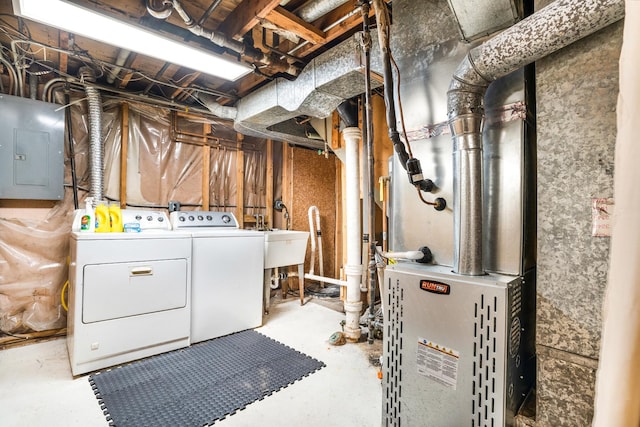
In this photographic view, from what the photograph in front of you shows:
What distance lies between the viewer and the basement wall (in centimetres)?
90

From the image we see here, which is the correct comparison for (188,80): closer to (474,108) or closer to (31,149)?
(31,149)

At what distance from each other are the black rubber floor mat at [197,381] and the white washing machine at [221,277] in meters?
0.22

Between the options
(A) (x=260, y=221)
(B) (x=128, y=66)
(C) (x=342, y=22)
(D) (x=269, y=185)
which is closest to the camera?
(C) (x=342, y=22)

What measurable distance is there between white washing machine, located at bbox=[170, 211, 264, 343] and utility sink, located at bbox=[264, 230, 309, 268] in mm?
221

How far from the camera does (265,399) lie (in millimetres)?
1856

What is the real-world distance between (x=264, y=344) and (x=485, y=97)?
2537mm

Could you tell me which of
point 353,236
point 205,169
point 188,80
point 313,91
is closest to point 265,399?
point 353,236

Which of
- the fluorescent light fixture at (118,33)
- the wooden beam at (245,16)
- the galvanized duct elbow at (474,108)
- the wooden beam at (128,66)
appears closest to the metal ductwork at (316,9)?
the wooden beam at (245,16)

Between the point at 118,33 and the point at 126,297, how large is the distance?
1.91m

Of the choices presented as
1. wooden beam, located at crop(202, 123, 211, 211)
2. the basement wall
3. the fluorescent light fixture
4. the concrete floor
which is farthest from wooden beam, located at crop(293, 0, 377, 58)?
the concrete floor

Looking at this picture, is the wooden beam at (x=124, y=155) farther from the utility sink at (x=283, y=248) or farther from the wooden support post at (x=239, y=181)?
the utility sink at (x=283, y=248)

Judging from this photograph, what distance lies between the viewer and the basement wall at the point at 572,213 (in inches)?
35.4

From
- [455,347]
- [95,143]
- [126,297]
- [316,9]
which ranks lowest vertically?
[126,297]

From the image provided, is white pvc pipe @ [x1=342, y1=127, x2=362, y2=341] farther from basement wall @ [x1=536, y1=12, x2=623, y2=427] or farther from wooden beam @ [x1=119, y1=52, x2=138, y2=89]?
wooden beam @ [x1=119, y1=52, x2=138, y2=89]
